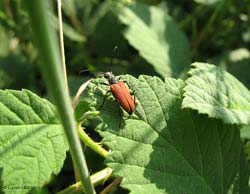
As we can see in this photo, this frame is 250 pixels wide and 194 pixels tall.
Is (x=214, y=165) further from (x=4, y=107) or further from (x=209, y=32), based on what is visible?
(x=209, y=32)

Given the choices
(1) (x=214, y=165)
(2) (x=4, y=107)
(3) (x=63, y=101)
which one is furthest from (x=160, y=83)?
(3) (x=63, y=101)

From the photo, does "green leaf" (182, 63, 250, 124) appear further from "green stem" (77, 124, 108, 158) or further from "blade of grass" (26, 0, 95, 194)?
"blade of grass" (26, 0, 95, 194)

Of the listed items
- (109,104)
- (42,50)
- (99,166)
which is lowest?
(99,166)

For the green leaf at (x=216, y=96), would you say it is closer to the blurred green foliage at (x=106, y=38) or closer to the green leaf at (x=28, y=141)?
the green leaf at (x=28, y=141)

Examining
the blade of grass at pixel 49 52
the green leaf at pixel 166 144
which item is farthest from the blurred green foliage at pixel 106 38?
the blade of grass at pixel 49 52

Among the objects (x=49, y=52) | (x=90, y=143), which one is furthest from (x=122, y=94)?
(x=49, y=52)

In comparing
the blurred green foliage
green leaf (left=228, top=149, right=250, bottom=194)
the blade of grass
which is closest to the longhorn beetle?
green leaf (left=228, top=149, right=250, bottom=194)
